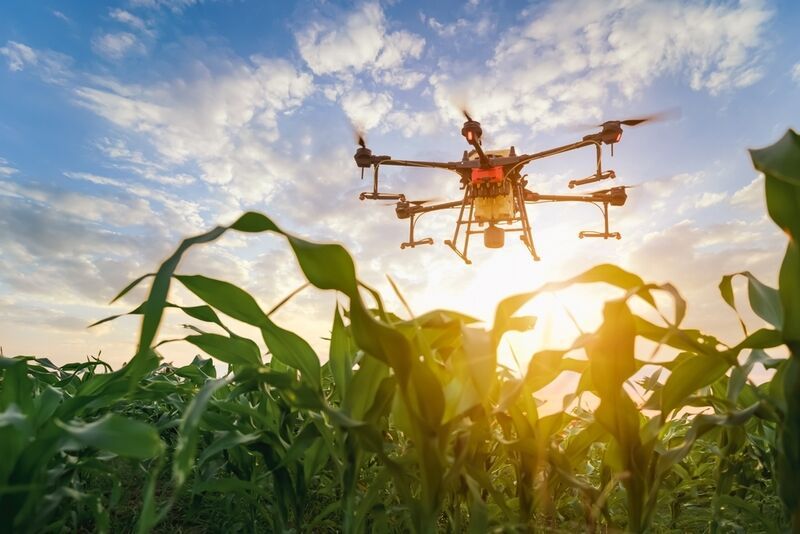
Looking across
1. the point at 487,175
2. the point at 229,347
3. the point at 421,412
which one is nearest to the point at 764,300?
the point at 421,412

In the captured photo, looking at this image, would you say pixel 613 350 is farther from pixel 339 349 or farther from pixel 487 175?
pixel 487 175

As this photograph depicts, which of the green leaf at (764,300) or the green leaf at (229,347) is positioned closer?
the green leaf at (764,300)

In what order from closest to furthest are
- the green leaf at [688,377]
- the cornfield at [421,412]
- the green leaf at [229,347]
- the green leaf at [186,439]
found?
1. the green leaf at [186,439]
2. the cornfield at [421,412]
3. the green leaf at [688,377]
4. the green leaf at [229,347]

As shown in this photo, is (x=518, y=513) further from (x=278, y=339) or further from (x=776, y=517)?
(x=776, y=517)

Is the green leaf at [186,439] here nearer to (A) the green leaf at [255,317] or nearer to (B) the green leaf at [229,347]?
(A) the green leaf at [255,317]

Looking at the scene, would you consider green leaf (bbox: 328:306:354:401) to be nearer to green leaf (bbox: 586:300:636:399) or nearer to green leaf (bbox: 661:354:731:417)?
green leaf (bbox: 586:300:636:399)

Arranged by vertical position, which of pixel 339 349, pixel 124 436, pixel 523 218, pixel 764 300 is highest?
pixel 523 218

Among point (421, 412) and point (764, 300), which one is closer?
point (421, 412)

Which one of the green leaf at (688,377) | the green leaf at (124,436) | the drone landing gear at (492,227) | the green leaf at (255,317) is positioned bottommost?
the green leaf at (124,436)

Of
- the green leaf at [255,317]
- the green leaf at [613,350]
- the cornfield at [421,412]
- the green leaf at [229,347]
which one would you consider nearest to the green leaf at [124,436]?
the cornfield at [421,412]

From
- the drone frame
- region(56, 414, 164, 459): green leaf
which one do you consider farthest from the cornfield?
the drone frame
